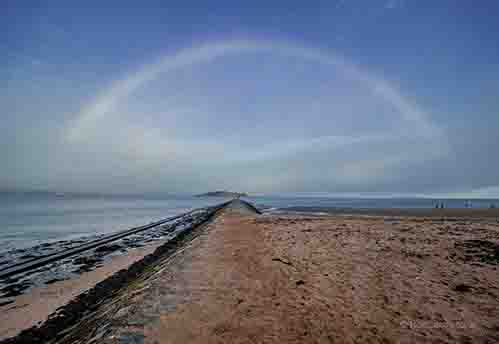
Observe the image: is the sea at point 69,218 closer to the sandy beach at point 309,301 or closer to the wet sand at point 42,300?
the wet sand at point 42,300

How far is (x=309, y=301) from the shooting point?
581cm

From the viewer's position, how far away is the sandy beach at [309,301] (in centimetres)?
446

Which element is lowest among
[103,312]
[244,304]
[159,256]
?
[159,256]

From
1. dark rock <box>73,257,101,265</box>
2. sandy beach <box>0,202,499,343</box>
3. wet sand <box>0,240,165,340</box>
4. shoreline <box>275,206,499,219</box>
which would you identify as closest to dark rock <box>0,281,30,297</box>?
wet sand <box>0,240,165,340</box>

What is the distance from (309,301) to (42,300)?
8.72m

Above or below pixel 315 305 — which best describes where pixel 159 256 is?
below

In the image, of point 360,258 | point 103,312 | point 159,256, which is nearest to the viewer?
point 103,312

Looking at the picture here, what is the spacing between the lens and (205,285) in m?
7.01

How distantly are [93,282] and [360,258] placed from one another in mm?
11204

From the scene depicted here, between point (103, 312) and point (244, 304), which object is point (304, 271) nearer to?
point (244, 304)

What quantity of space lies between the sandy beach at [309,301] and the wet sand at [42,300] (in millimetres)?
1547

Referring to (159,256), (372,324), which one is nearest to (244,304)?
(372,324)

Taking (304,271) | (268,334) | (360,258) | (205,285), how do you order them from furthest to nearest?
(360,258), (304,271), (205,285), (268,334)

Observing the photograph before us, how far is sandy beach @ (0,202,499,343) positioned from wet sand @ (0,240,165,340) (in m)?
1.55
